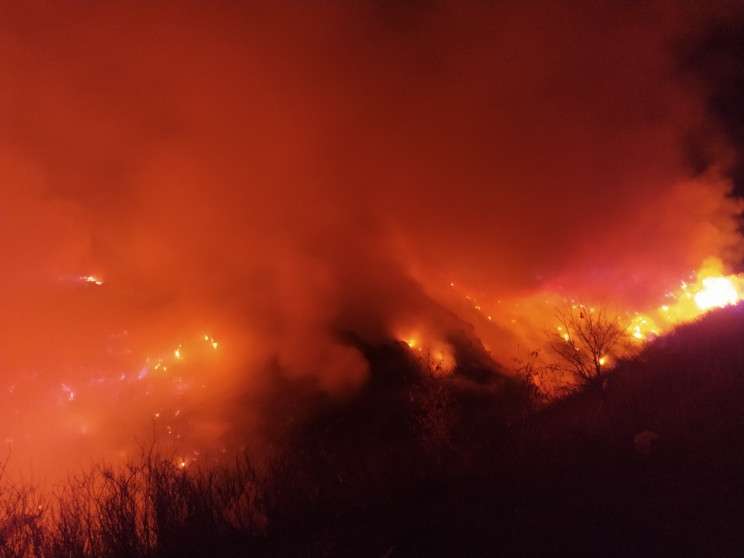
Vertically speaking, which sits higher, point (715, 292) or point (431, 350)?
point (431, 350)

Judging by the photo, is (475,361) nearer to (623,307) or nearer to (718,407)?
(623,307)

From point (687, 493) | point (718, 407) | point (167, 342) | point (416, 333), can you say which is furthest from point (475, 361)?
point (687, 493)

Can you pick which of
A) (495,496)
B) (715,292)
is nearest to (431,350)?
(715,292)

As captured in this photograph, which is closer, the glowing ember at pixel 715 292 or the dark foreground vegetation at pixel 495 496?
the dark foreground vegetation at pixel 495 496

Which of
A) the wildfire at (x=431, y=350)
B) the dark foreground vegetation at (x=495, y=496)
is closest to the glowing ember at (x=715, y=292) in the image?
the wildfire at (x=431, y=350)

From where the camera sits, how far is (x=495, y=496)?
7.57 m

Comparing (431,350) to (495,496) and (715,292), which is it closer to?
(715,292)

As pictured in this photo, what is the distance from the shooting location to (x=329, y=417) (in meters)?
35.8

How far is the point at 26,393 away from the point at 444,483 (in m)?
36.3

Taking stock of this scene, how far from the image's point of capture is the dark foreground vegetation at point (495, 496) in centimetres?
627

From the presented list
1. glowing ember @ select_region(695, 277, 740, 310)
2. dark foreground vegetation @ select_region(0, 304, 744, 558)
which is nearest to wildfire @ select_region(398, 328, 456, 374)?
glowing ember @ select_region(695, 277, 740, 310)

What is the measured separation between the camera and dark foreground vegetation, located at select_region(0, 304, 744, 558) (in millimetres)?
6270

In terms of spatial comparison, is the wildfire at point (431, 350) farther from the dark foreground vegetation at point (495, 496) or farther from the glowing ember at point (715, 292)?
the dark foreground vegetation at point (495, 496)

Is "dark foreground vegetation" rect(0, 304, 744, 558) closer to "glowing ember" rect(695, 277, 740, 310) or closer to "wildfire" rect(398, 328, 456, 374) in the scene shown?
Answer: "glowing ember" rect(695, 277, 740, 310)
